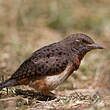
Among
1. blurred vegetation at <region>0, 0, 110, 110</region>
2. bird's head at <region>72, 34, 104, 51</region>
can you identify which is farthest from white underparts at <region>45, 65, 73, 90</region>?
blurred vegetation at <region>0, 0, 110, 110</region>

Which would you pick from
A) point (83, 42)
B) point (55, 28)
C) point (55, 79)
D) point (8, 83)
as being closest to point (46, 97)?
point (55, 79)

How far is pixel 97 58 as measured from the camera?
12.6 metres

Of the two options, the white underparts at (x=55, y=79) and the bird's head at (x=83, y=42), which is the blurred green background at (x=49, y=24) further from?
the white underparts at (x=55, y=79)

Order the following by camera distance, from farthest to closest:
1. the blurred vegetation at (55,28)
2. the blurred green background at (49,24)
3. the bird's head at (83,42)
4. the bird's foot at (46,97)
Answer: the blurred green background at (49,24), the blurred vegetation at (55,28), the bird's head at (83,42), the bird's foot at (46,97)

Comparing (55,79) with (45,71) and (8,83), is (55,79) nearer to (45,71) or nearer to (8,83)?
(45,71)

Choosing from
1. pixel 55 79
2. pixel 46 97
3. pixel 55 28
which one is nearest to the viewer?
pixel 55 79

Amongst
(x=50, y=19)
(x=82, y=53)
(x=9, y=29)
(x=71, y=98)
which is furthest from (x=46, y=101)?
(x=50, y=19)

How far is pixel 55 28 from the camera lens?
15.5 m

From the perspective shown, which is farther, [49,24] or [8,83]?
[49,24]

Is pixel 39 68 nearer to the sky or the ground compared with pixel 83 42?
nearer to the ground

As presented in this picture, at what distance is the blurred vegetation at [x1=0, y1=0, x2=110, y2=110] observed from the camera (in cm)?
1180

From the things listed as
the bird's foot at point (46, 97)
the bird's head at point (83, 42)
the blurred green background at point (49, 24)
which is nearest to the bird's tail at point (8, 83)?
the bird's foot at point (46, 97)

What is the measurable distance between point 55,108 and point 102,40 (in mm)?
7232

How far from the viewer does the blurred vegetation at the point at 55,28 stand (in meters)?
11.8
